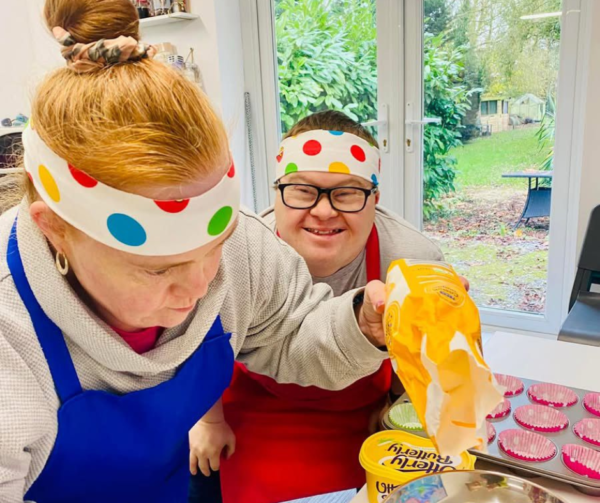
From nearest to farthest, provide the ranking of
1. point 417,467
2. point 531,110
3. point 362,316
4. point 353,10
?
point 417,467
point 362,316
point 531,110
point 353,10

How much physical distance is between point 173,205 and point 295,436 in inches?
24.1

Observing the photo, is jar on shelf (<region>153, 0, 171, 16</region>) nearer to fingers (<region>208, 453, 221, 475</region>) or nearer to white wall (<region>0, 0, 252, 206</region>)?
white wall (<region>0, 0, 252, 206</region>)

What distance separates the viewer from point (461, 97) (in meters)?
2.48

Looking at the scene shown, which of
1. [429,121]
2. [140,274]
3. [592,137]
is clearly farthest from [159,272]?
[429,121]

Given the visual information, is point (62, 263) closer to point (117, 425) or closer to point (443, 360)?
point (117, 425)

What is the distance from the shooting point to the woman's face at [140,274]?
23.5 inches

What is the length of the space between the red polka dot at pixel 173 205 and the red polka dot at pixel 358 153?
2.07 feet

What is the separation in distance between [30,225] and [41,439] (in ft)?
0.78

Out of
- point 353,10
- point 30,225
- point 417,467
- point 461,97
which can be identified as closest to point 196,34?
point 353,10

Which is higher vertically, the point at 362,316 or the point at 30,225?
the point at 30,225

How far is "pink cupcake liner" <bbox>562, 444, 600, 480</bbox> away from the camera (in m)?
0.68

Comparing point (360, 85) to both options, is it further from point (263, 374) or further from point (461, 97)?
point (263, 374)

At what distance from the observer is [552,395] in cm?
85

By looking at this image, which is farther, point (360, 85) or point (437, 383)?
point (360, 85)
